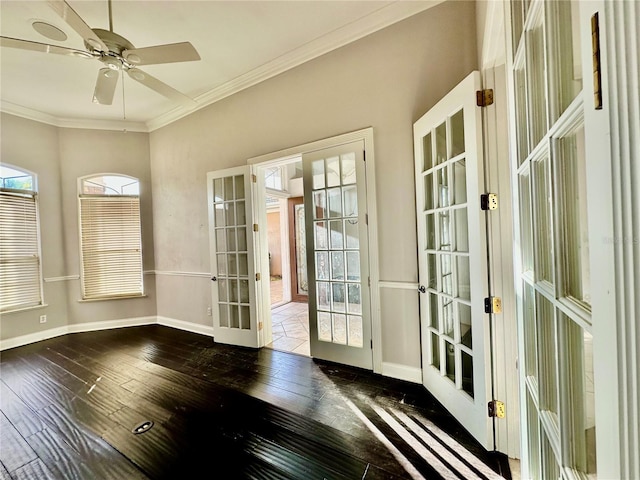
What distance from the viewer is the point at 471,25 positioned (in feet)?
6.61

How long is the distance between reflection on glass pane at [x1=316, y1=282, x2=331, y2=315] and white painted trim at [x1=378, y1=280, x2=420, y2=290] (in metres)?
0.61

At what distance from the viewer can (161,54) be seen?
6.39 feet

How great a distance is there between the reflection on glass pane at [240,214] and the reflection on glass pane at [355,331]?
5.77 feet

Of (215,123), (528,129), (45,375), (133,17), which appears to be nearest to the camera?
(528,129)

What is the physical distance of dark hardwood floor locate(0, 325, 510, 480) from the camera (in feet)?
5.22

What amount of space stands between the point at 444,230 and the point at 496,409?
1.16m

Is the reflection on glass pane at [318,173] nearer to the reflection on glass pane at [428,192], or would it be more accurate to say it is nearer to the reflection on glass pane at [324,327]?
the reflection on glass pane at [428,192]

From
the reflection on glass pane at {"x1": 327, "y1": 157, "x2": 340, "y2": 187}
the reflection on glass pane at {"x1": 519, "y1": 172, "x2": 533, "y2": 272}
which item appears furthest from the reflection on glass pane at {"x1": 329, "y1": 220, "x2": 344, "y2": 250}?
the reflection on glass pane at {"x1": 519, "y1": 172, "x2": 533, "y2": 272}

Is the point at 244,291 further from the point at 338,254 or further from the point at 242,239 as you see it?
the point at 338,254

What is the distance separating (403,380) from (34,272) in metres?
5.15

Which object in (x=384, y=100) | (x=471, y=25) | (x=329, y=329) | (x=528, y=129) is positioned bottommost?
(x=329, y=329)

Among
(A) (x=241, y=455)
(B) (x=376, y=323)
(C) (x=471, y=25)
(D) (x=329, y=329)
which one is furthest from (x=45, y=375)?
(C) (x=471, y=25)

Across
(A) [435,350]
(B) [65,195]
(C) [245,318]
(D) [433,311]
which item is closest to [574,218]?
(D) [433,311]

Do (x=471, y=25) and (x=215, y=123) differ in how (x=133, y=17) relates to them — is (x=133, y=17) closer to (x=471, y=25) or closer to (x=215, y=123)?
(x=215, y=123)
